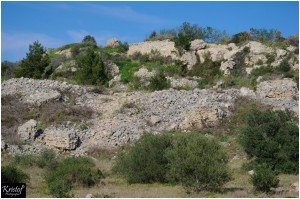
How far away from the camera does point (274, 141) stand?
15.1m

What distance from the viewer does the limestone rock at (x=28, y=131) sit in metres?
20.2

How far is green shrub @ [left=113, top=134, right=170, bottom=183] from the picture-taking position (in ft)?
43.8

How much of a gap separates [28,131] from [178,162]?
1011 centimetres

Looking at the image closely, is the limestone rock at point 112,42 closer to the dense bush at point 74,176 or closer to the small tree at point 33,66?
the small tree at point 33,66

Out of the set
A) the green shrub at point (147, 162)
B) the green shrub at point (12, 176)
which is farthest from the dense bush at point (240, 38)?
the green shrub at point (12, 176)

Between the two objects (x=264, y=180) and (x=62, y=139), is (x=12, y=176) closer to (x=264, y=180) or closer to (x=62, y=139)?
(x=264, y=180)

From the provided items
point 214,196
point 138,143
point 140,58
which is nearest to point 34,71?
point 140,58

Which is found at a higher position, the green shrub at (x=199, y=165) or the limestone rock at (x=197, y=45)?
the limestone rock at (x=197, y=45)

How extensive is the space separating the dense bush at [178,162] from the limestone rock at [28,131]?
6.91 m

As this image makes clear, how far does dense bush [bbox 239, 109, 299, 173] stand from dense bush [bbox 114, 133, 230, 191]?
2876 mm

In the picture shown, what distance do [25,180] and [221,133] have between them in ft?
36.0

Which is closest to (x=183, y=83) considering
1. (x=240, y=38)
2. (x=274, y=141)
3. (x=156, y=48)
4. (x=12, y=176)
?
(x=156, y=48)

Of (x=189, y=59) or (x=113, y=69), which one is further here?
(x=189, y=59)

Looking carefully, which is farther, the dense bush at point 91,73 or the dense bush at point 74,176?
the dense bush at point 91,73
